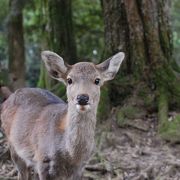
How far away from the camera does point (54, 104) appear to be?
7352 millimetres

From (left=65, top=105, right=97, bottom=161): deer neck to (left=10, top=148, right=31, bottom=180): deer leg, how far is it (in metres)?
1.37

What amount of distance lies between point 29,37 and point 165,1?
813 centimetres

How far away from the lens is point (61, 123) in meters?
6.75

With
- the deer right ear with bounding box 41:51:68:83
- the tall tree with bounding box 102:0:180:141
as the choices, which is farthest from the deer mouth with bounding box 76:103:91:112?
the tall tree with bounding box 102:0:180:141

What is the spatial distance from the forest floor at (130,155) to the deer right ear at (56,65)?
184cm

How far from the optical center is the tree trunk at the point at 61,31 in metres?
11.7

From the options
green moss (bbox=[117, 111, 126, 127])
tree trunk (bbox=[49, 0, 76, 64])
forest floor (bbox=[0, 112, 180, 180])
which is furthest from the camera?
tree trunk (bbox=[49, 0, 76, 64])

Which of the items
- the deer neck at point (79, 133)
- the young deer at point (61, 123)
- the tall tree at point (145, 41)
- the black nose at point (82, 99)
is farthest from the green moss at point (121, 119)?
the black nose at point (82, 99)

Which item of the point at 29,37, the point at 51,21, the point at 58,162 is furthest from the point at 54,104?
the point at 29,37

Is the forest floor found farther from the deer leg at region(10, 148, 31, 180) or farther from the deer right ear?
the deer right ear

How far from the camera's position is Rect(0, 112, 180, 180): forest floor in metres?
8.09

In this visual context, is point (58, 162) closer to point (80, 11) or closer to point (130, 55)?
point (130, 55)

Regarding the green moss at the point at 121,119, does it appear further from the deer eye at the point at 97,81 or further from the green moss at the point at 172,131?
the deer eye at the point at 97,81

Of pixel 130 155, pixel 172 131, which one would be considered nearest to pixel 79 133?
pixel 130 155
